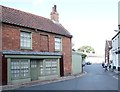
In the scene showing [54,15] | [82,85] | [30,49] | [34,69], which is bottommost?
[82,85]

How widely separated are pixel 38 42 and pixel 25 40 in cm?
216

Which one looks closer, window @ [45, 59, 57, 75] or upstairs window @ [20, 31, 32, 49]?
upstairs window @ [20, 31, 32, 49]

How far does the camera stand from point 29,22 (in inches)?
1006

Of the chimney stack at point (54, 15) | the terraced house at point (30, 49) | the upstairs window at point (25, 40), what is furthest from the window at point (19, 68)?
the chimney stack at point (54, 15)

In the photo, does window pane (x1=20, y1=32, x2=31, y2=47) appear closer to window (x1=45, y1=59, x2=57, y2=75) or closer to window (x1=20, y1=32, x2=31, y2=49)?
window (x1=20, y1=32, x2=31, y2=49)

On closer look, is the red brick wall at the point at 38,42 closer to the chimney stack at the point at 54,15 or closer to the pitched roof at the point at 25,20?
the pitched roof at the point at 25,20

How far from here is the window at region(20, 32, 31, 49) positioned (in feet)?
Result: 76.7

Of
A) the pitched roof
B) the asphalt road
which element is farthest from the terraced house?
the asphalt road

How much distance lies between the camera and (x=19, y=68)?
22.5 metres

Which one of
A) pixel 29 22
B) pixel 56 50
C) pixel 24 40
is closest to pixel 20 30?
pixel 24 40

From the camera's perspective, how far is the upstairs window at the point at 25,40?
920 inches

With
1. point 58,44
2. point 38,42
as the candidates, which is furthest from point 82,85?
point 58,44

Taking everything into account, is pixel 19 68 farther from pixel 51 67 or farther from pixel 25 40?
pixel 51 67

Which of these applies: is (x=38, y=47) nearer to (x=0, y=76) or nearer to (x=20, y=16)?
(x=20, y=16)
